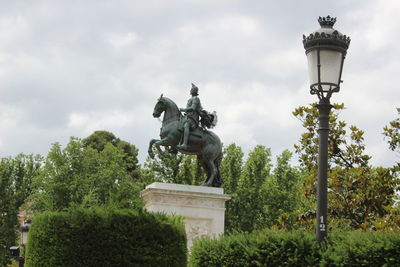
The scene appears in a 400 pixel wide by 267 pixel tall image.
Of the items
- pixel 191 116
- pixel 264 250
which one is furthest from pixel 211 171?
pixel 264 250

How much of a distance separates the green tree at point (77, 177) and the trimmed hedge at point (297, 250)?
1122 inches

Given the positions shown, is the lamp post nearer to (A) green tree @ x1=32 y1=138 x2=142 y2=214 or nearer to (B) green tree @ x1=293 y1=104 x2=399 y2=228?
(B) green tree @ x1=293 y1=104 x2=399 y2=228

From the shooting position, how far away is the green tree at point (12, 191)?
137ft

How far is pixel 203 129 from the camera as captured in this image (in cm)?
2150

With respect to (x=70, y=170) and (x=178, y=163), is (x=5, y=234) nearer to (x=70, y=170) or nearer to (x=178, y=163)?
(x=70, y=170)

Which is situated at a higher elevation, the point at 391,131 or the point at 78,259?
the point at 391,131

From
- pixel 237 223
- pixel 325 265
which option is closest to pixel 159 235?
pixel 325 265

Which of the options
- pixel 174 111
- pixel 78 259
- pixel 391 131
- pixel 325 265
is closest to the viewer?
pixel 325 265

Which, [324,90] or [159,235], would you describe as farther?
[159,235]

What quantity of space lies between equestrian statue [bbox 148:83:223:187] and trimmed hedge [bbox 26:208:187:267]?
1008 cm

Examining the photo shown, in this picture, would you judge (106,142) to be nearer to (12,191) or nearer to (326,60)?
(12,191)

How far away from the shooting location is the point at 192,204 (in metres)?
20.8

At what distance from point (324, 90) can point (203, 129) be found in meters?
12.8

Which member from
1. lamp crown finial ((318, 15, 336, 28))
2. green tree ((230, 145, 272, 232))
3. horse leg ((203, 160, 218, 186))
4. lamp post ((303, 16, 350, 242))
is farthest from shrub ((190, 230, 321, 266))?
green tree ((230, 145, 272, 232))
